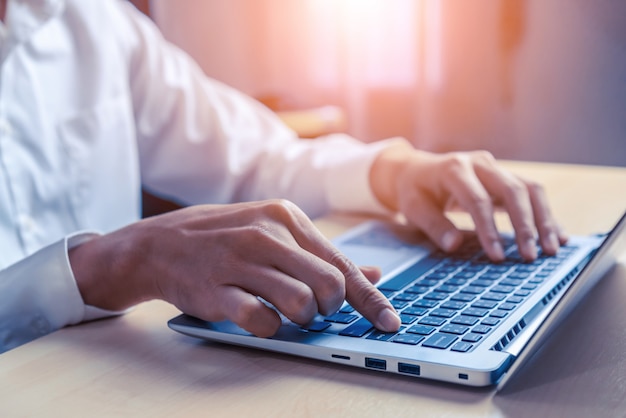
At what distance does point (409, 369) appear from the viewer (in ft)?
1.49

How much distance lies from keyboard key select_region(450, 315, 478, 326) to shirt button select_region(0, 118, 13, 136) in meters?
0.65

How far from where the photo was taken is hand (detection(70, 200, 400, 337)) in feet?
1.67

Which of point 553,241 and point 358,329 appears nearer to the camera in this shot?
point 358,329

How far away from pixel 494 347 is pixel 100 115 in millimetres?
740

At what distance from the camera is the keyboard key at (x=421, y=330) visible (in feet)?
1.61

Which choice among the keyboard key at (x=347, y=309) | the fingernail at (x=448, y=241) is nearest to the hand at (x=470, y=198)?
the fingernail at (x=448, y=241)

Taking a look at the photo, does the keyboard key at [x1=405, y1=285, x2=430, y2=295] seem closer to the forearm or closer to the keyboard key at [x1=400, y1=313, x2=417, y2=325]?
the keyboard key at [x1=400, y1=313, x2=417, y2=325]

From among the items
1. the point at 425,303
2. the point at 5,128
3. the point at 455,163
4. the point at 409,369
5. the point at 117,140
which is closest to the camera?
the point at 409,369

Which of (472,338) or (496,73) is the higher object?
(496,73)

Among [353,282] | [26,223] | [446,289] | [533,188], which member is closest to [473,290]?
[446,289]

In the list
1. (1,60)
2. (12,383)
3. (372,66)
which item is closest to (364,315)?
(12,383)

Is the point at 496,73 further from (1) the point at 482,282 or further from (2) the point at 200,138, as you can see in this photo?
(2) the point at 200,138

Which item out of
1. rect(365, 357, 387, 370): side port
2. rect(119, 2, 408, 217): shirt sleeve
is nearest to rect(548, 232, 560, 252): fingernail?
rect(365, 357, 387, 370): side port

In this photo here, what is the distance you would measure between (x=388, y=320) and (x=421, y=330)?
2cm
